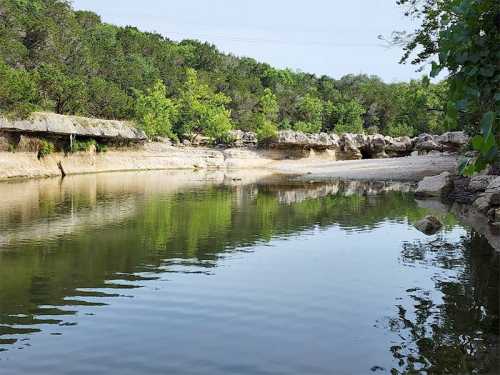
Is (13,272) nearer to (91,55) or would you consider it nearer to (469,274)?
(469,274)

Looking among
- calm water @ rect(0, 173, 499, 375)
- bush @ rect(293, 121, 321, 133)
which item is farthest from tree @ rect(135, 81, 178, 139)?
calm water @ rect(0, 173, 499, 375)

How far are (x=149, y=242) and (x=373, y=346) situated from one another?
11586 millimetres

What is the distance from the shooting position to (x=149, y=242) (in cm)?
2005

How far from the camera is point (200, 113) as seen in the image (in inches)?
3184

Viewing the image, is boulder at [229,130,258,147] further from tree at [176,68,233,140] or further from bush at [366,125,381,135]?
bush at [366,125,381,135]

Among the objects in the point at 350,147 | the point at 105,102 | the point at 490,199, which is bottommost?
the point at 490,199

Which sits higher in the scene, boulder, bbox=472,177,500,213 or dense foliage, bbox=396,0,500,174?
dense foliage, bbox=396,0,500,174

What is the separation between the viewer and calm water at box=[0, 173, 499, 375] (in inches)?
366

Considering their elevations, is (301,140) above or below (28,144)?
above

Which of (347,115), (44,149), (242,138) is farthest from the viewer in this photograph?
(347,115)

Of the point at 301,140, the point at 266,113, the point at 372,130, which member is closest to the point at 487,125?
the point at 301,140

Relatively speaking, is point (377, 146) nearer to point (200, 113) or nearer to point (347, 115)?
point (347, 115)

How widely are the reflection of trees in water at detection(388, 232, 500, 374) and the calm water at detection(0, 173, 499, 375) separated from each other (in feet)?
0.12

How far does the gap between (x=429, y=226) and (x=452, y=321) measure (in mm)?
13367
